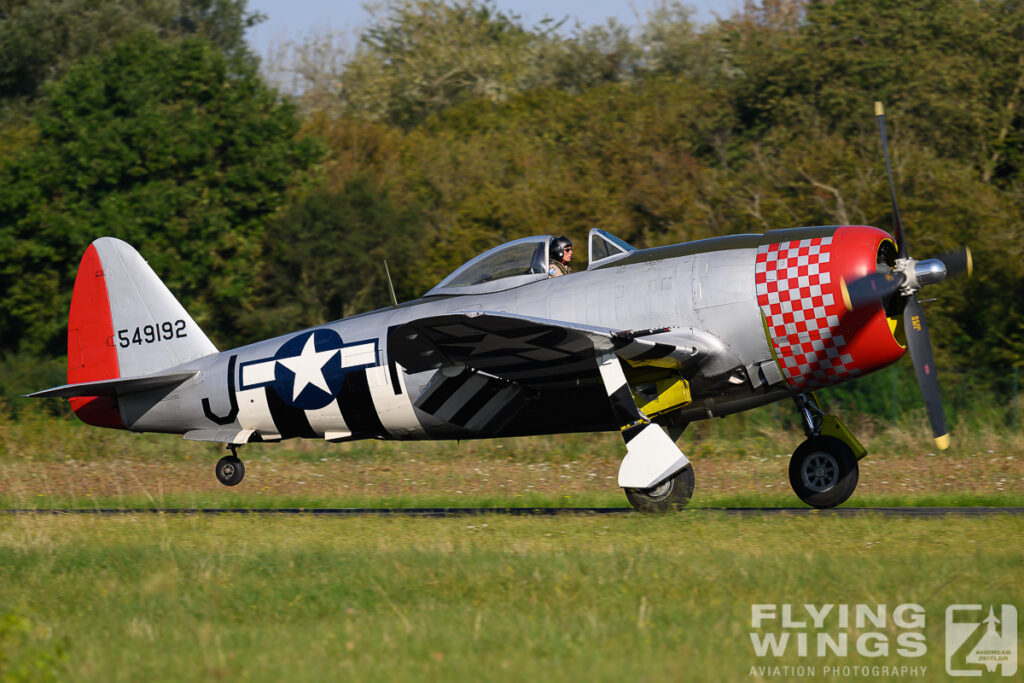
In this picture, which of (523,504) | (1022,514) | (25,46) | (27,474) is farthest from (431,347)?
(25,46)

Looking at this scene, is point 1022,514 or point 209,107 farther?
point 209,107

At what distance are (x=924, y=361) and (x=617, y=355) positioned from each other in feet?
9.55

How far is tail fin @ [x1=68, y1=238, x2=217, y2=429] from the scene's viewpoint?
1396 cm

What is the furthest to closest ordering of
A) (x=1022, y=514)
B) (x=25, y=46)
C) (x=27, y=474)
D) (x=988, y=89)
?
(x=25, y=46) < (x=988, y=89) < (x=27, y=474) < (x=1022, y=514)

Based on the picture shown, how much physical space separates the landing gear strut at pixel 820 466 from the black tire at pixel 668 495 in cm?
116

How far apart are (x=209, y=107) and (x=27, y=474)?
63.7 feet

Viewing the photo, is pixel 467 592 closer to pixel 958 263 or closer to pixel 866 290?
pixel 866 290

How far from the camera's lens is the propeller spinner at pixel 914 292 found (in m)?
10.2

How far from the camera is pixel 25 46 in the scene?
44.2 meters

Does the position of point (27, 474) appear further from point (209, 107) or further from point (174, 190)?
point (209, 107)

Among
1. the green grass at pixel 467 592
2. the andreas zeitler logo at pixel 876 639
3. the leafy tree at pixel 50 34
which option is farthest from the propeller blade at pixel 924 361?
the leafy tree at pixel 50 34

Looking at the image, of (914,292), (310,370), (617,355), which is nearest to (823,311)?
(914,292)

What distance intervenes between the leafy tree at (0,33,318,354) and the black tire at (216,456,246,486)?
1737 centimetres

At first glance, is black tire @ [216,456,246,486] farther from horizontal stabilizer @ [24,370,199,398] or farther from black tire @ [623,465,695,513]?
black tire @ [623,465,695,513]
